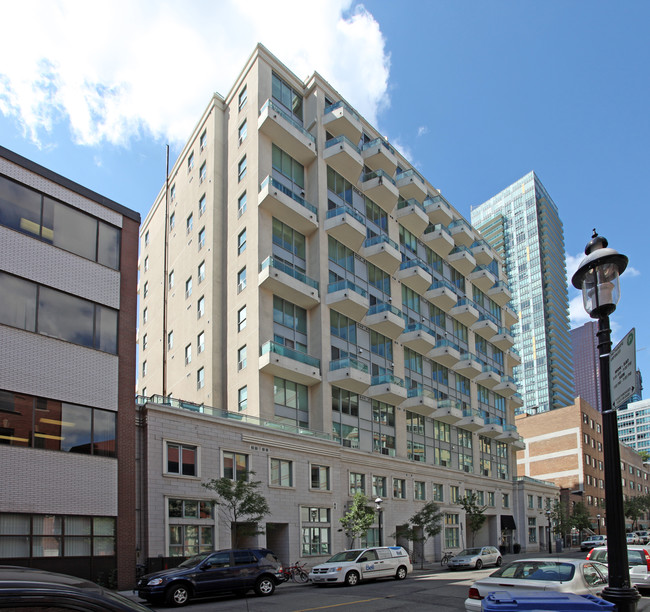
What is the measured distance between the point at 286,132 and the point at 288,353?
48.1ft

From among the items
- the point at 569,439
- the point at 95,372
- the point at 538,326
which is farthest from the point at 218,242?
the point at 538,326

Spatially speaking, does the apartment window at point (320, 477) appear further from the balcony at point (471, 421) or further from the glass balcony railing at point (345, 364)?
the balcony at point (471, 421)

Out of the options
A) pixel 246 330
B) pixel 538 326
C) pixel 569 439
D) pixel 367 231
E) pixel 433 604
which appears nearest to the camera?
pixel 433 604

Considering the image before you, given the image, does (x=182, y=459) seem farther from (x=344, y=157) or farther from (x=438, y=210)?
(x=438, y=210)

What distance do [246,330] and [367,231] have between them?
1423cm

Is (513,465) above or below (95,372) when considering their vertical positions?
below

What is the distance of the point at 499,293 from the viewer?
6744cm

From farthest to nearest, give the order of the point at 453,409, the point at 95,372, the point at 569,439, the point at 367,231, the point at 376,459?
1. the point at 569,439
2. the point at 453,409
3. the point at 367,231
4. the point at 376,459
5. the point at 95,372

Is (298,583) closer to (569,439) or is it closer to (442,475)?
(442,475)

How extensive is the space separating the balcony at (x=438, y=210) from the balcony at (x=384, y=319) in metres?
15.1

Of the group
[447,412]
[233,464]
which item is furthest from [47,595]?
[447,412]

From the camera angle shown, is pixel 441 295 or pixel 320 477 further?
pixel 441 295

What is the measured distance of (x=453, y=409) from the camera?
50.8 metres

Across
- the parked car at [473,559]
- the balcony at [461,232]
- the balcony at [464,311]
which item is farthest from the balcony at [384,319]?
the balcony at [461,232]
